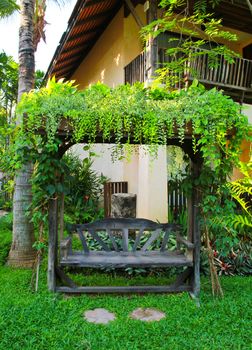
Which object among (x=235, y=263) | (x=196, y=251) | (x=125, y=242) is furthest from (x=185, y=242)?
(x=235, y=263)

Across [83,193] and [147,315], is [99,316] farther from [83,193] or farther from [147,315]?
[83,193]

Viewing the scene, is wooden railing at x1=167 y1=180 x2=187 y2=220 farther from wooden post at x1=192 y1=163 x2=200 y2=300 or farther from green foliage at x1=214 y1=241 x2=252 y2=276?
wooden post at x1=192 y1=163 x2=200 y2=300

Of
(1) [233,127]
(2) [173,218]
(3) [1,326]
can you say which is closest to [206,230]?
(1) [233,127]

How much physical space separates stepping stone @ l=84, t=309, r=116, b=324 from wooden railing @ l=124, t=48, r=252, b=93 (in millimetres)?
5009

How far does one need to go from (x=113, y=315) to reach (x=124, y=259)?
729mm

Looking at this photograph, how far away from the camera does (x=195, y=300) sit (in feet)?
12.3

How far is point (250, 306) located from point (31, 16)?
5.31m

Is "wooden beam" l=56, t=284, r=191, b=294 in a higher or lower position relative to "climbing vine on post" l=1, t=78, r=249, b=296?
lower

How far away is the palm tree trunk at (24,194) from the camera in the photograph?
16.0ft

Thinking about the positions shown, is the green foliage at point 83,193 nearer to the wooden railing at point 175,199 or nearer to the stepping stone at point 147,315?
the wooden railing at point 175,199

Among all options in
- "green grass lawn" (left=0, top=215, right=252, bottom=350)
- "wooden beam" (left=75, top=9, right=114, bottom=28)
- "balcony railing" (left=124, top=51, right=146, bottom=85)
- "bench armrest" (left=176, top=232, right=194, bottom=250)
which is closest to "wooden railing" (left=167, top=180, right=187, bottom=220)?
"balcony railing" (left=124, top=51, right=146, bottom=85)

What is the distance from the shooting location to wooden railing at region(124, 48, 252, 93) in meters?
7.07

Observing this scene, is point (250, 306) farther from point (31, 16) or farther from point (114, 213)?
point (31, 16)

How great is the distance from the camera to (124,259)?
3969mm
